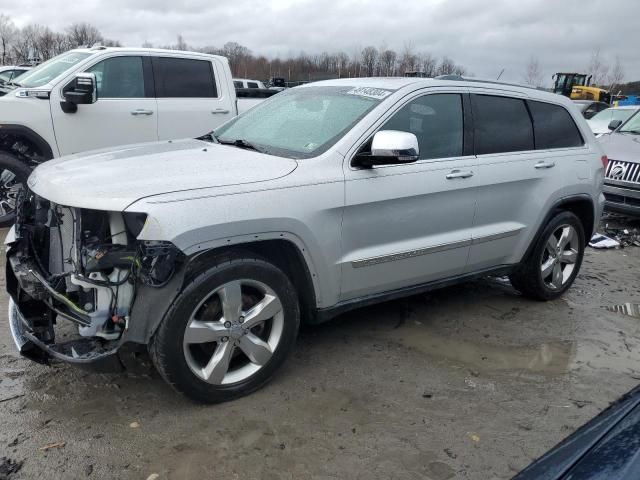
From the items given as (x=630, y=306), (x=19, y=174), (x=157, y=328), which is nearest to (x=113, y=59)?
(x=19, y=174)

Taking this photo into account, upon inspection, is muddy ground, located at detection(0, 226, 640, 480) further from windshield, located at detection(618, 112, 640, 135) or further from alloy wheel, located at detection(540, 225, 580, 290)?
windshield, located at detection(618, 112, 640, 135)

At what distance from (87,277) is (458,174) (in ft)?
8.09

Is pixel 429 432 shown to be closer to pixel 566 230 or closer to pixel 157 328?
pixel 157 328

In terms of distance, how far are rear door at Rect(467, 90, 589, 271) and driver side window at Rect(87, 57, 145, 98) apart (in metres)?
4.52

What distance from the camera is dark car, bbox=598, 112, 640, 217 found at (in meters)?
7.68

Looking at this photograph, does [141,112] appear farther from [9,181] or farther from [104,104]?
[9,181]

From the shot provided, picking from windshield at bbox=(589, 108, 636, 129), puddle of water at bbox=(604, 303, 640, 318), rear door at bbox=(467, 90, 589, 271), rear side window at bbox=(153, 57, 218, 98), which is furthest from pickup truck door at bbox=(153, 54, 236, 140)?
→ windshield at bbox=(589, 108, 636, 129)

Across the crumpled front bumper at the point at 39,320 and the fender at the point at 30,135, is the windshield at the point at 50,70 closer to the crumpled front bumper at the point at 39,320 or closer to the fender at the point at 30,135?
the fender at the point at 30,135

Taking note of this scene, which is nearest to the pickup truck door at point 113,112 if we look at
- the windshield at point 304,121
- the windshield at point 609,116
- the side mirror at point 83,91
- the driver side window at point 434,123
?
the side mirror at point 83,91

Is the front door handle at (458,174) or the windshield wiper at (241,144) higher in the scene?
the windshield wiper at (241,144)

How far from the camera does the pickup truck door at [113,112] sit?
6398 mm

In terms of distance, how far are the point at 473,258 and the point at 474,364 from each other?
2.63 feet

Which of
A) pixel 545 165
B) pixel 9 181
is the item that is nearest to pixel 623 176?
pixel 545 165

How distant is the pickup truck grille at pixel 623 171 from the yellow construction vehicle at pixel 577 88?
26603mm
